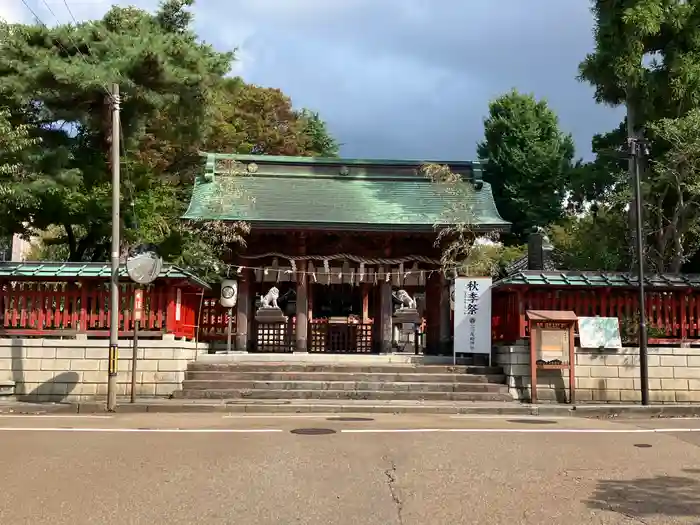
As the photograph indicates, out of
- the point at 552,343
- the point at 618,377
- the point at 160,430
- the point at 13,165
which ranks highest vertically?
the point at 13,165

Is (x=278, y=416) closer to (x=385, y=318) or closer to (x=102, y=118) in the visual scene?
(x=385, y=318)

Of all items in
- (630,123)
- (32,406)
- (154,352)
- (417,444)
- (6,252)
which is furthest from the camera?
(6,252)

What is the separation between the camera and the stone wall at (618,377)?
54.3 ft

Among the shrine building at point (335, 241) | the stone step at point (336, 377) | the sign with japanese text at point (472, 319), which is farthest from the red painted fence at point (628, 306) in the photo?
the shrine building at point (335, 241)

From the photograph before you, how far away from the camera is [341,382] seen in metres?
16.7

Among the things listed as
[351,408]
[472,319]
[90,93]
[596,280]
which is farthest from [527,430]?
[90,93]

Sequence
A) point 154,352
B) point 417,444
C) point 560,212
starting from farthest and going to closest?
point 560,212
point 154,352
point 417,444

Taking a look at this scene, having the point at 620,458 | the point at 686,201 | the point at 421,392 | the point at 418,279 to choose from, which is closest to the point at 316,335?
the point at 418,279

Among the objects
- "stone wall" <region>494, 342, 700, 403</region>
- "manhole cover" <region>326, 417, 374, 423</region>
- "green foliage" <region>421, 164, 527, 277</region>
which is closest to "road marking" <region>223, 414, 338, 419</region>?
"manhole cover" <region>326, 417, 374, 423</region>

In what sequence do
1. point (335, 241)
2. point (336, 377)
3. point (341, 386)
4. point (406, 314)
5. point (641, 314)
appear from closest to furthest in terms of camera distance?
point (641, 314) → point (341, 386) → point (336, 377) → point (406, 314) → point (335, 241)

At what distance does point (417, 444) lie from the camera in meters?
9.35

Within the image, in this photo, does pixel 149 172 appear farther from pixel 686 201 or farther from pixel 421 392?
pixel 686 201

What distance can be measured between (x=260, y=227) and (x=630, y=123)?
11.9 metres

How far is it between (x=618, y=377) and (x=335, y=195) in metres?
10.5
